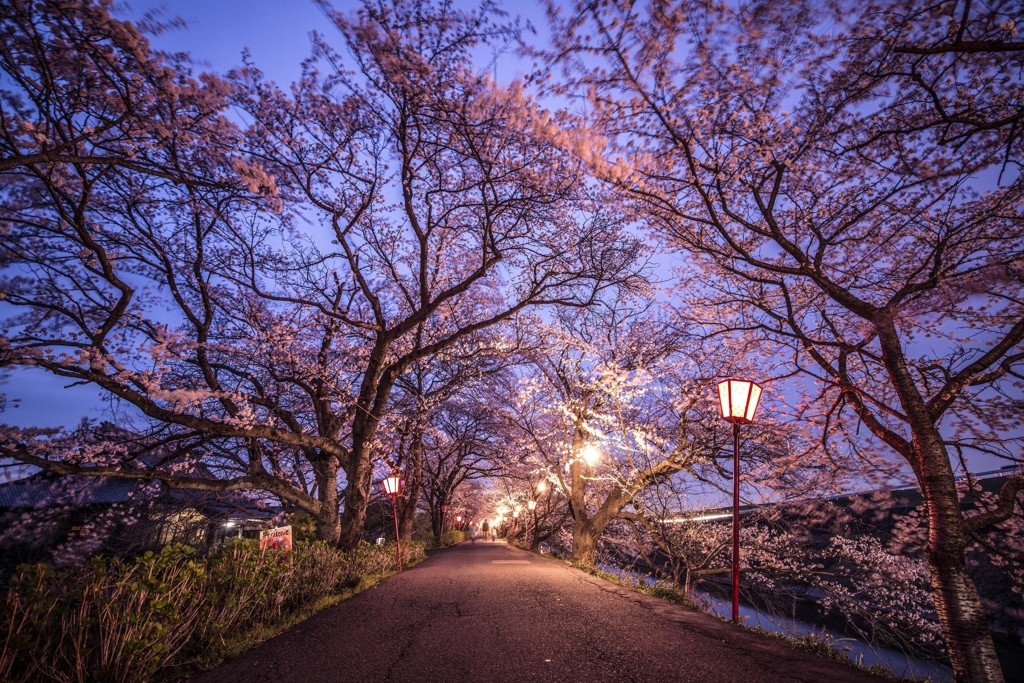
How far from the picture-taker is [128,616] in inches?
119

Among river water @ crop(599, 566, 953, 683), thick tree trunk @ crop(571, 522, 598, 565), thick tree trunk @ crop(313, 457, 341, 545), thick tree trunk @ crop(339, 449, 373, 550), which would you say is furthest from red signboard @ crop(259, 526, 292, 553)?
thick tree trunk @ crop(571, 522, 598, 565)

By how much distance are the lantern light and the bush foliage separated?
23.1 feet

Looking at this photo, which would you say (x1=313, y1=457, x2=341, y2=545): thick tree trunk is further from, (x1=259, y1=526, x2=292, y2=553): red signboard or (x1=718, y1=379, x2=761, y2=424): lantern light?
(x1=718, y1=379, x2=761, y2=424): lantern light

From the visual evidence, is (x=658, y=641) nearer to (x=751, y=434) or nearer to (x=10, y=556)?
(x=751, y=434)

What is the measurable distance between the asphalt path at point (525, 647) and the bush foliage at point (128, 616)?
50 cm

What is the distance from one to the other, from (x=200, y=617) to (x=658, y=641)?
190 inches

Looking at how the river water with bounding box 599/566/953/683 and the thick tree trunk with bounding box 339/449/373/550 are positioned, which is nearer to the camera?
the river water with bounding box 599/566/953/683

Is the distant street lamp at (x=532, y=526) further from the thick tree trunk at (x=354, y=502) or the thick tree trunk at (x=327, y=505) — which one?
the thick tree trunk at (x=354, y=502)

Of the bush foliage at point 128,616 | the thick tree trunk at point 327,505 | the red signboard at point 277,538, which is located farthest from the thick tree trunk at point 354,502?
the bush foliage at point 128,616

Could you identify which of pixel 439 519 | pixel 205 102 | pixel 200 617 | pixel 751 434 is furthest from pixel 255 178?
pixel 439 519

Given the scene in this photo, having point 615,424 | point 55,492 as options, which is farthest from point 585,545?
point 55,492

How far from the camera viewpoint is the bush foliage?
2.70m

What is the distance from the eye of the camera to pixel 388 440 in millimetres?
17844

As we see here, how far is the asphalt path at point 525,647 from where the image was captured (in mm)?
3311
